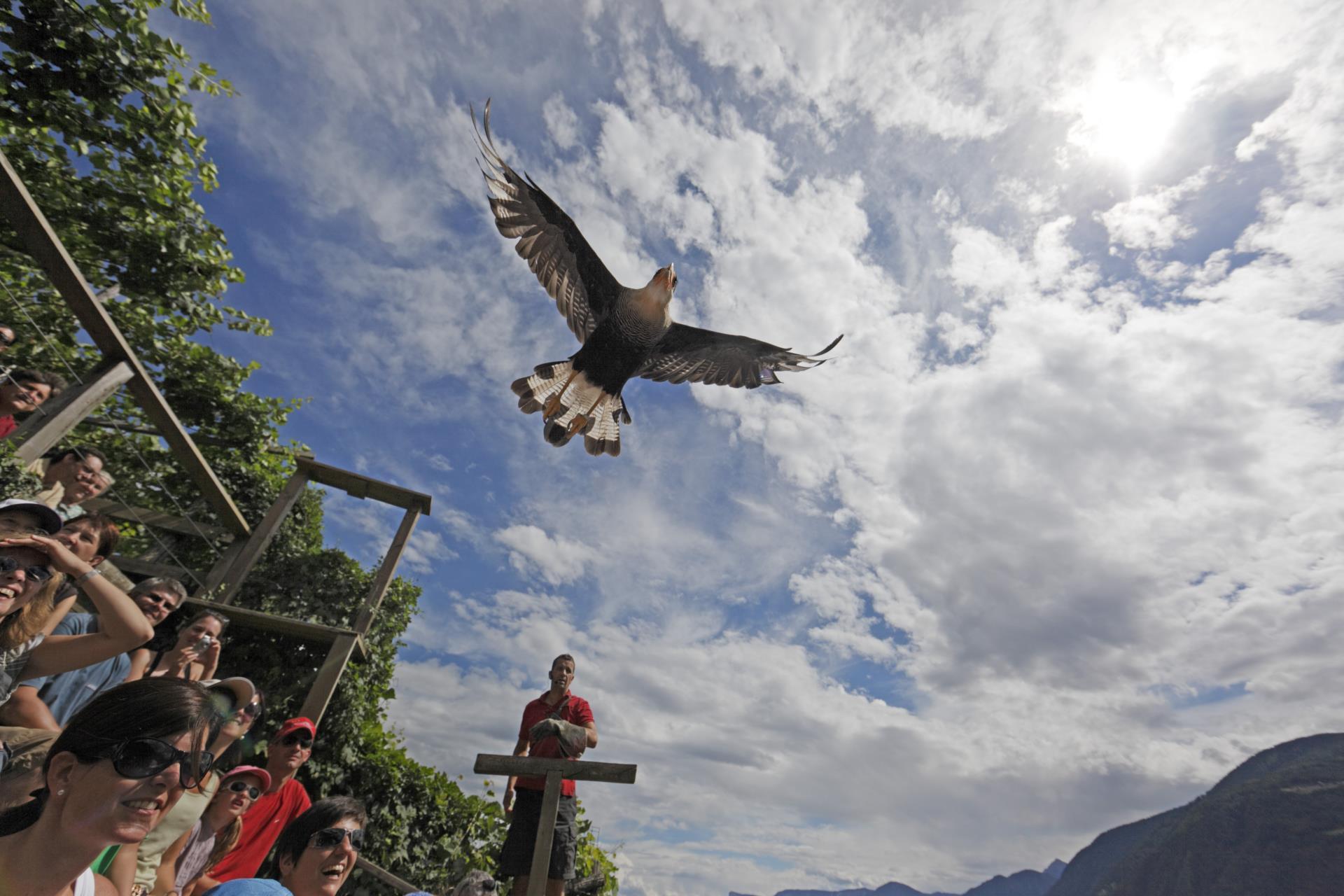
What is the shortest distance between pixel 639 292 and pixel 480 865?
5.75 metres

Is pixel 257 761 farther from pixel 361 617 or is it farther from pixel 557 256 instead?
pixel 557 256

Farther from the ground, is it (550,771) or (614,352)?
(614,352)

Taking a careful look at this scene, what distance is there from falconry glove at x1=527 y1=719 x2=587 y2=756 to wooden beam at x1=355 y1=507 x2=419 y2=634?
333 cm

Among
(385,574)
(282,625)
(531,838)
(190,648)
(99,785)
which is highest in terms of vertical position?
(385,574)

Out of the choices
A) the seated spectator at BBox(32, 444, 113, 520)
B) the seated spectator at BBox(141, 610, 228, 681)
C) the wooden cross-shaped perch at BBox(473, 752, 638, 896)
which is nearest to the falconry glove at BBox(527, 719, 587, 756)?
the wooden cross-shaped perch at BBox(473, 752, 638, 896)

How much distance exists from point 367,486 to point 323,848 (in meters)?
5.20

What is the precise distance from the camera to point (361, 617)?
6492 millimetres

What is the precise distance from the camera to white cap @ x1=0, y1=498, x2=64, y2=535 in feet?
7.48

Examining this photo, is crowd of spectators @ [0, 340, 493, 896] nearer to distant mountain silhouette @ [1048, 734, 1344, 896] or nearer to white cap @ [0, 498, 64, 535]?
white cap @ [0, 498, 64, 535]

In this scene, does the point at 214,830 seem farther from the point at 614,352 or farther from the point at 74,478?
the point at 614,352

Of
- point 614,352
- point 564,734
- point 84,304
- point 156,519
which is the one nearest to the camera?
point 564,734

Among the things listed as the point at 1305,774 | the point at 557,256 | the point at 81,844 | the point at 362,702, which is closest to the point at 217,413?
the point at 362,702

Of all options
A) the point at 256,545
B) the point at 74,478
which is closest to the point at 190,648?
the point at 74,478

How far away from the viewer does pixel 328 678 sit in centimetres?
595
